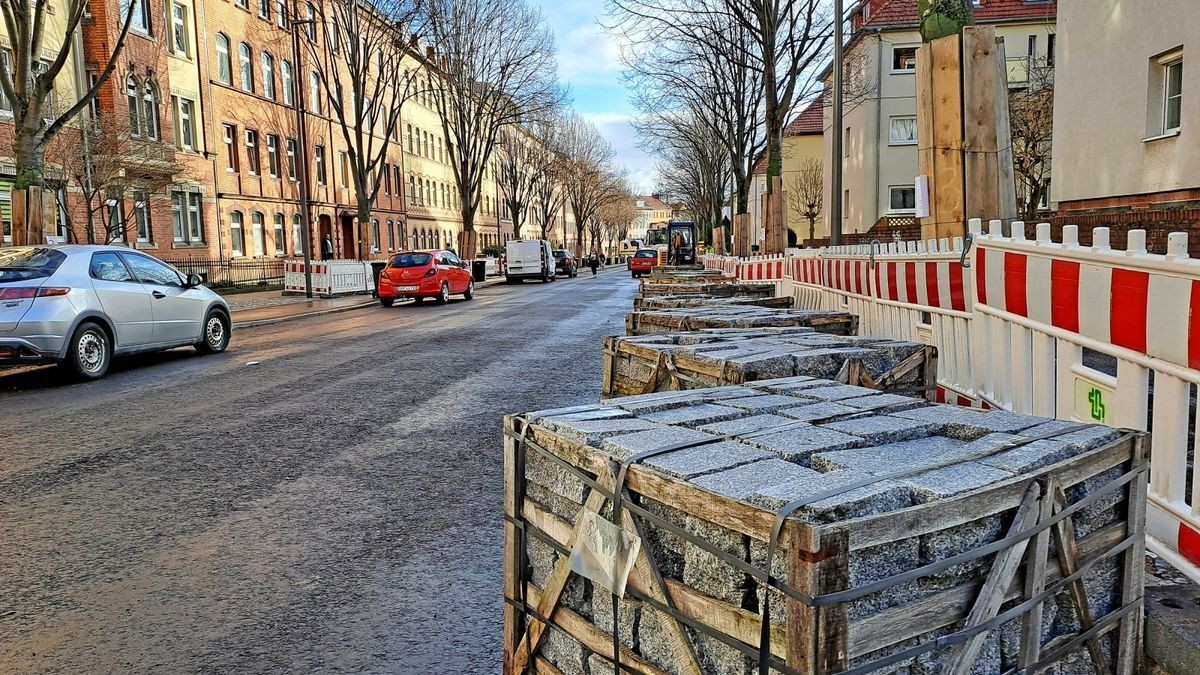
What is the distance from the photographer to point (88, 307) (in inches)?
396

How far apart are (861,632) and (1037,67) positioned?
98.6 ft

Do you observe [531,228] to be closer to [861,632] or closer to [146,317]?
[146,317]

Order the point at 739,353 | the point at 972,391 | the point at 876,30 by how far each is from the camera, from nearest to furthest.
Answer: the point at 739,353
the point at 972,391
the point at 876,30

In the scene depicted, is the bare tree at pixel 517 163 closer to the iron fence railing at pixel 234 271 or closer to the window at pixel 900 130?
the iron fence railing at pixel 234 271

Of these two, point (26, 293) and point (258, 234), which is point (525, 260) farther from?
point (26, 293)

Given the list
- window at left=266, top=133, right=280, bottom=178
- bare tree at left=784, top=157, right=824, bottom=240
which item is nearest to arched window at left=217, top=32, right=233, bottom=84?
window at left=266, top=133, right=280, bottom=178

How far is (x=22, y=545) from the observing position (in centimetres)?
423

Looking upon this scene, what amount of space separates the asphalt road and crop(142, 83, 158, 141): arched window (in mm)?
22456

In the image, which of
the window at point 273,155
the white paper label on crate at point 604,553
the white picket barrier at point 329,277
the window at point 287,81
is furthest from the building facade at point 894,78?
the white paper label on crate at point 604,553

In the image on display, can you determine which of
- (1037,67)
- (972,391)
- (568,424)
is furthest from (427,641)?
(1037,67)

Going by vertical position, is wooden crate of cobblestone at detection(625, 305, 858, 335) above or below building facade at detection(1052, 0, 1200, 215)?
below

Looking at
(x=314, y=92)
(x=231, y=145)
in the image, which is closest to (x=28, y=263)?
(x=231, y=145)

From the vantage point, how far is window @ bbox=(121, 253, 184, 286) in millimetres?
11244

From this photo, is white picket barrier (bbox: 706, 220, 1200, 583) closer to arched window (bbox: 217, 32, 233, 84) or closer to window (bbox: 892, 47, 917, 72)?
window (bbox: 892, 47, 917, 72)
